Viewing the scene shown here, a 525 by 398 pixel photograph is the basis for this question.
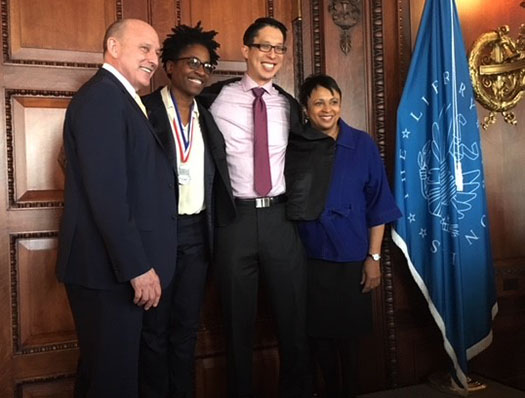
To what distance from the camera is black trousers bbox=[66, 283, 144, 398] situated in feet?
5.32

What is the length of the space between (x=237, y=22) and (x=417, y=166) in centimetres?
105

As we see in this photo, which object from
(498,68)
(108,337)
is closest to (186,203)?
(108,337)

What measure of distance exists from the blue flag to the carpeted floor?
11cm

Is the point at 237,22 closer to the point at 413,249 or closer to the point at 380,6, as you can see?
the point at 380,6

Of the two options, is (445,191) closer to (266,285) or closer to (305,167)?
(305,167)

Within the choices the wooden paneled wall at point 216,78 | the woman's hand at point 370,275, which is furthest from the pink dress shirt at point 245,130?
the woman's hand at point 370,275

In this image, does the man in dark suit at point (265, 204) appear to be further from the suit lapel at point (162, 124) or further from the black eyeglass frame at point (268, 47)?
the suit lapel at point (162, 124)

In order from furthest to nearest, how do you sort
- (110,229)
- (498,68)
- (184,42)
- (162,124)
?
(498,68)
(184,42)
(162,124)
(110,229)

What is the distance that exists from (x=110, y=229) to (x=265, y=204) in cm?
76

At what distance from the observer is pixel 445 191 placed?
2.54m

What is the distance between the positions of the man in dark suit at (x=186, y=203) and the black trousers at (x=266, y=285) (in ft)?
0.28

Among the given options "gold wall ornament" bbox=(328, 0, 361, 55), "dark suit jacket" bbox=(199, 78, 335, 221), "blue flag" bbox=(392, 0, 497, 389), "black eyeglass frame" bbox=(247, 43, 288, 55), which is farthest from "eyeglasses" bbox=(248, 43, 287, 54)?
"blue flag" bbox=(392, 0, 497, 389)

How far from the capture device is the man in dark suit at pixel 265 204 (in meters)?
2.18

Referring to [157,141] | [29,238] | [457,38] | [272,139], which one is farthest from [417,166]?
[29,238]
